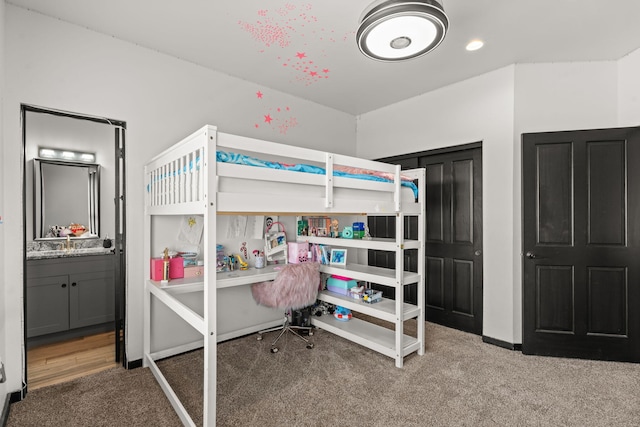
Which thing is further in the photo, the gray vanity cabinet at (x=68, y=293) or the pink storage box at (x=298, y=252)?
the pink storage box at (x=298, y=252)

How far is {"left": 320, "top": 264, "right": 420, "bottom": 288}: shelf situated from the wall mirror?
265 centimetres

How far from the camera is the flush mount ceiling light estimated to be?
1499mm

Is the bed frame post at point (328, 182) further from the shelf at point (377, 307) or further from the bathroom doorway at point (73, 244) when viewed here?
the bathroom doorway at point (73, 244)

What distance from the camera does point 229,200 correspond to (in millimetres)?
1621

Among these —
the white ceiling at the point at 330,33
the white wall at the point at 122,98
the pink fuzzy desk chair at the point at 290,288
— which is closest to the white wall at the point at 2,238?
the white wall at the point at 122,98

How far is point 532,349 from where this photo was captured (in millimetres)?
2711

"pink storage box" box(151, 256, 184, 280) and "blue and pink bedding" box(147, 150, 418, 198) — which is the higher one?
"blue and pink bedding" box(147, 150, 418, 198)

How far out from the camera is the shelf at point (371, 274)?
262 centimetres

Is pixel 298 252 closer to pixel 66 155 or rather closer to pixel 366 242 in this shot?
pixel 366 242

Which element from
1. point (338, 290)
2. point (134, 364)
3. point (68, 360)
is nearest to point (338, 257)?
point (338, 290)

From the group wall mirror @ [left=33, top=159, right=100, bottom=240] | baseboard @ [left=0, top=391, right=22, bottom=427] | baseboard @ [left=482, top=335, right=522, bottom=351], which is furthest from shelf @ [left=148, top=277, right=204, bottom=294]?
baseboard @ [left=482, top=335, right=522, bottom=351]

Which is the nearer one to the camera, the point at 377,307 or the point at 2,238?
the point at 2,238

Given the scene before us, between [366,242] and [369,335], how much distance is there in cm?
85

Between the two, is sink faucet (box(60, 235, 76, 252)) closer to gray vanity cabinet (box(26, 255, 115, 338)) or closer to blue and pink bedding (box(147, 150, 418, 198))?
gray vanity cabinet (box(26, 255, 115, 338))
